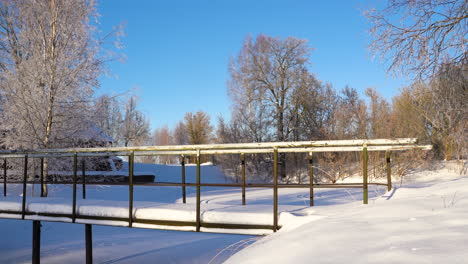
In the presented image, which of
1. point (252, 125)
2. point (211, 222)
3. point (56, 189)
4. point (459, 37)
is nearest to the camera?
point (211, 222)

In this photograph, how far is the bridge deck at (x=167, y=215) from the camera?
5.20 metres

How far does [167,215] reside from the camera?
575 cm

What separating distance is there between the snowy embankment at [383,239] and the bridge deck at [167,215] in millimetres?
1632

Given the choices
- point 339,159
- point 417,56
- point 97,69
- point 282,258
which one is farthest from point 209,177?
point 282,258

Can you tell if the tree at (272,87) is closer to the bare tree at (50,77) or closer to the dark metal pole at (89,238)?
the bare tree at (50,77)

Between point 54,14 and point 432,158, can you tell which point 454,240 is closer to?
point 54,14

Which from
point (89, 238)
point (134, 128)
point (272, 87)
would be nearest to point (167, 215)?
point (89, 238)

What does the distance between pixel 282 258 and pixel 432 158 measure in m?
24.3

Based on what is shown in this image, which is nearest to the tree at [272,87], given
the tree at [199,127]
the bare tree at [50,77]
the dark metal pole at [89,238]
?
the bare tree at [50,77]

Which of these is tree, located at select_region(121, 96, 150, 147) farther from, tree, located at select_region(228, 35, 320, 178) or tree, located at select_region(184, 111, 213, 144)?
tree, located at select_region(228, 35, 320, 178)

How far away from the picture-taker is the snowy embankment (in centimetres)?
246

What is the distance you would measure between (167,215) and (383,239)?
361cm

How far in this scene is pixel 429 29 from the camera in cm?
680

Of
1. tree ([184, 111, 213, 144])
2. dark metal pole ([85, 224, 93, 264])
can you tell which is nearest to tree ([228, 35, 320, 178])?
dark metal pole ([85, 224, 93, 264])
